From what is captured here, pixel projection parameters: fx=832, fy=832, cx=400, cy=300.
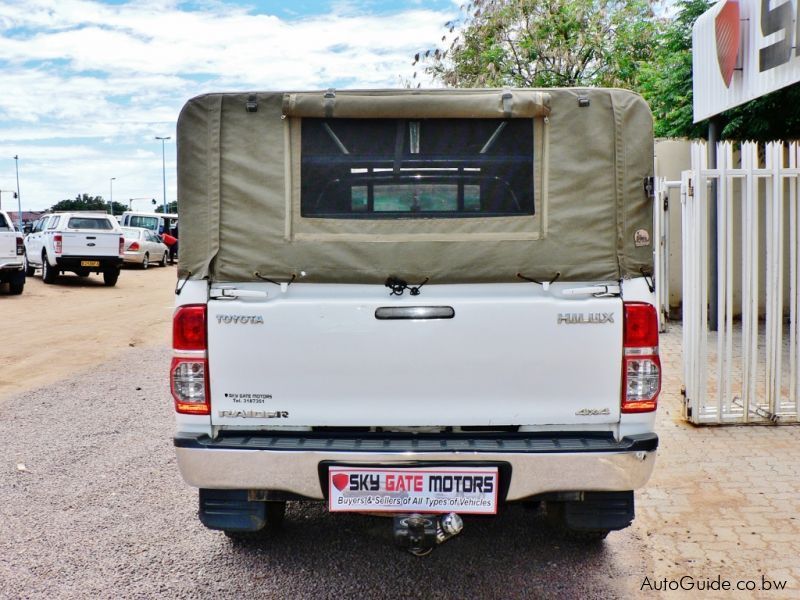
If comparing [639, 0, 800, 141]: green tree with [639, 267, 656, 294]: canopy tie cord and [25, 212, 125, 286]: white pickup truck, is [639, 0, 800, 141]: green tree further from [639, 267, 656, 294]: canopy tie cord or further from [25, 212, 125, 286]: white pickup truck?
[25, 212, 125, 286]: white pickup truck

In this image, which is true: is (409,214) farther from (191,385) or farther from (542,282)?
(191,385)

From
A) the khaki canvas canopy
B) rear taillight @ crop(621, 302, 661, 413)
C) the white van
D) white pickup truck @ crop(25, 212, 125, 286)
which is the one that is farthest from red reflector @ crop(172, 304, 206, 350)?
the white van

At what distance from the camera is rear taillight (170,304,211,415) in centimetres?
342

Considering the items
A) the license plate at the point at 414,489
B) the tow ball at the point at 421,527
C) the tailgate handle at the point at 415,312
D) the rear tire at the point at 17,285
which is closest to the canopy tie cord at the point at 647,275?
the tailgate handle at the point at 415,312

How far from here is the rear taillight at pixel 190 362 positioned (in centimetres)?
342

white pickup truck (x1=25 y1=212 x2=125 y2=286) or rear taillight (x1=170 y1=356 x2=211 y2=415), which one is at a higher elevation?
white pickup truck (x1=25 y1=212 x2=125 y2=286)

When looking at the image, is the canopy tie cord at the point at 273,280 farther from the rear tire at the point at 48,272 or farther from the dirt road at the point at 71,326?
the rear tire at the point at 48,272

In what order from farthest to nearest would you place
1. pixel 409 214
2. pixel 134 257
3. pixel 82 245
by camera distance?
pixel 134 257, pixel 82 245, pixel 409 214

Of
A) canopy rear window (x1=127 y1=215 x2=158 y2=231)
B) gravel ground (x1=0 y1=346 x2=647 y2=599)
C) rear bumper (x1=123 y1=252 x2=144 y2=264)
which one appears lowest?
gravel ground (x1=0 y1=346 x2=647 y2=599)

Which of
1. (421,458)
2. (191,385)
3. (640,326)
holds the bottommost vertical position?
(421,458)

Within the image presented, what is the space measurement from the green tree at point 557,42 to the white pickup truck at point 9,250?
12932mm

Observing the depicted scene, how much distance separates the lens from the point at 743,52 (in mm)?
7996

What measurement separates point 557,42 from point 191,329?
75.2 feet

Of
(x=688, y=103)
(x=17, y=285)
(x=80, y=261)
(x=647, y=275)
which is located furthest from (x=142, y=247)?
(x=647, y=275)
